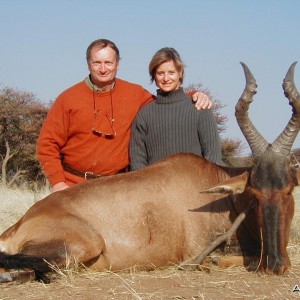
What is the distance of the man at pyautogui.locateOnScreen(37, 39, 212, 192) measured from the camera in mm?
8547

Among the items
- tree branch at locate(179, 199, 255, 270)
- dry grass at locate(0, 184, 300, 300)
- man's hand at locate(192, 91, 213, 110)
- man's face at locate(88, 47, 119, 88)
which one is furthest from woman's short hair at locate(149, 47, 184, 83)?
dry grass at locate(0, 184, 300, 300)

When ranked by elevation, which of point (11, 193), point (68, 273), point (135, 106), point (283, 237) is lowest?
point (11, 193)

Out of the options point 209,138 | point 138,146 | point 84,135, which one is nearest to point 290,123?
point 209,138

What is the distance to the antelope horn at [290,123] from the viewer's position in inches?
256

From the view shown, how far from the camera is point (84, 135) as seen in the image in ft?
28.2

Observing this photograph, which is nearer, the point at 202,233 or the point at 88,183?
the point at 202,233

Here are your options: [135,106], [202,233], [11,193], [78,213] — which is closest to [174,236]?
[202,233]

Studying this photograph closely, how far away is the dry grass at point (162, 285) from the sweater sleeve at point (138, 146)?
2.01m

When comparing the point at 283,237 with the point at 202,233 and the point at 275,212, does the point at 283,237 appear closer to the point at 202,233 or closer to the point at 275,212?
the point at 275,212

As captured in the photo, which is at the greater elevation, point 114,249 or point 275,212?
point 275,212

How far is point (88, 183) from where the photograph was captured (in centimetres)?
731

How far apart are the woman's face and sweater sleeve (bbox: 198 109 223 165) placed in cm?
56

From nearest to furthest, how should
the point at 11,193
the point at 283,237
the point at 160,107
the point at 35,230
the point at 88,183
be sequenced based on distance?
Result: the point at 283,237, the point at 35,230, the point at 88,183, the point at 160,107, the point at 11,193

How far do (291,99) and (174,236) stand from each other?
6.37 ft
